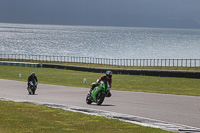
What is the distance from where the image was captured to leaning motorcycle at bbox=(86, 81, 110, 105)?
18.9 metres

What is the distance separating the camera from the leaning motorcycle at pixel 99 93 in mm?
18925

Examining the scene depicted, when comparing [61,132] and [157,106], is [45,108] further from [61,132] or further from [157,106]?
[61,132]

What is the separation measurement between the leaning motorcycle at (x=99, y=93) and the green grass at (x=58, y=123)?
312cm

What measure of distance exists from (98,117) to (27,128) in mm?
3181

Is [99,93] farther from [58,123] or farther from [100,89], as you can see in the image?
[58,123]

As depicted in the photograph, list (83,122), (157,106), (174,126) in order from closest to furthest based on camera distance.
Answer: (174,126) < (83,122) < (157,106)

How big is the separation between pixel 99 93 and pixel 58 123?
6.51 m

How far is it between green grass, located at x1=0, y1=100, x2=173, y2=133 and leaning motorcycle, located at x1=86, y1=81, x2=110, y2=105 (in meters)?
3.12

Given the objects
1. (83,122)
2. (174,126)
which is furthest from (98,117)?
(174,126)

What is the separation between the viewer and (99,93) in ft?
Result: 64.1

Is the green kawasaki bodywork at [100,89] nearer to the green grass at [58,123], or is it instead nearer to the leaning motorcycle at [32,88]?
the green grass at [58,123]

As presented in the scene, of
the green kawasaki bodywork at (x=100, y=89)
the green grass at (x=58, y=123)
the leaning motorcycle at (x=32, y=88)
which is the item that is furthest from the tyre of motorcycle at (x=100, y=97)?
the leaning motorcycle at (x=32, y=88)

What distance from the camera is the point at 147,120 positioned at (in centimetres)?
1377

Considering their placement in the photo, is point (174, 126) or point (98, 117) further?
point (98, 117)
